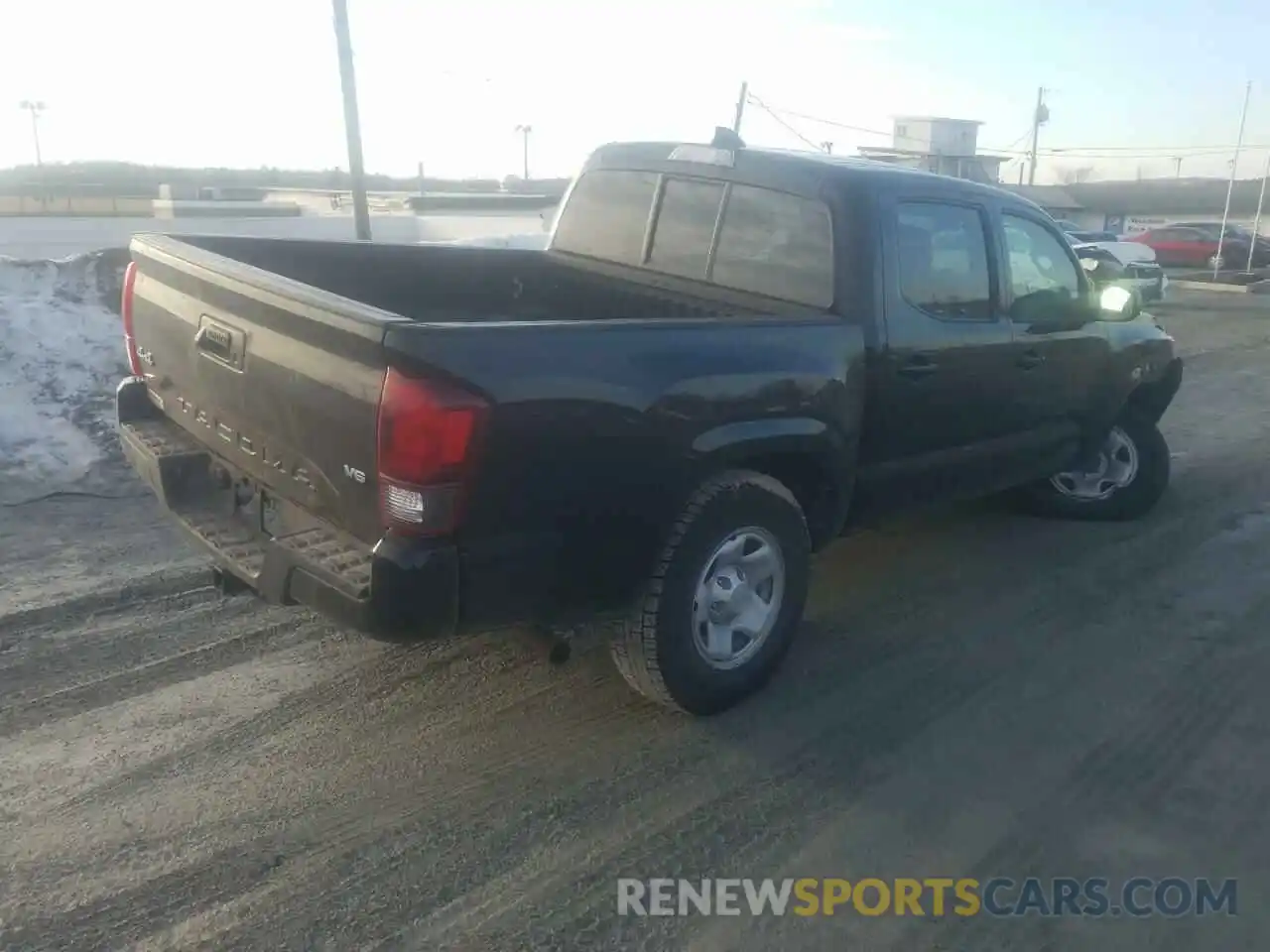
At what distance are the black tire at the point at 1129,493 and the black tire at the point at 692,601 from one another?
3.15m

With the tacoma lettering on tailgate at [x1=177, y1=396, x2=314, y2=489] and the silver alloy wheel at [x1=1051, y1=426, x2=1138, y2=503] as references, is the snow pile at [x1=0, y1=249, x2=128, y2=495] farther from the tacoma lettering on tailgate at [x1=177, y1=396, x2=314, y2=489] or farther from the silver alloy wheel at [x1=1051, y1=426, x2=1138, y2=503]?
the silver alloy wheel at [x1=1051, y1=426, x2=1138, y2=503]

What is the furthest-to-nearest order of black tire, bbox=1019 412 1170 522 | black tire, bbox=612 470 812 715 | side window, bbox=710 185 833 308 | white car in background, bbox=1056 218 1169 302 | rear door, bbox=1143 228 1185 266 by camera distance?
rear door, bbox=1143 228 1185 266, white car in background, bbox=1056 218 1169 302, black tire, bbox=1019 412 1170 522, side window, bbox=710 185 833 308, black tire, bbox=612 470 812 715

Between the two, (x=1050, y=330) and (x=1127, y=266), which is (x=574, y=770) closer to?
(x=1050, y=330)

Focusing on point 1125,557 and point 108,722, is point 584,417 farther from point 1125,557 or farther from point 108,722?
point 1125,557

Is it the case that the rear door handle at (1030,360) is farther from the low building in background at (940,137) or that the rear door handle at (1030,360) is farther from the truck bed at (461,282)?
the low building in background at (940,137)

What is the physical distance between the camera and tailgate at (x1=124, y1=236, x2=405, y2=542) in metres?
3.13

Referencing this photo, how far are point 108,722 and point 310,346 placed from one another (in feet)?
5.22

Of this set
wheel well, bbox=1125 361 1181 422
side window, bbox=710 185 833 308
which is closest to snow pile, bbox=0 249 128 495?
side window, bbox=710 185 833 308

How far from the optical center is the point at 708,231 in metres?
4.89

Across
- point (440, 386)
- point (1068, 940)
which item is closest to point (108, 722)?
point (440, 386)

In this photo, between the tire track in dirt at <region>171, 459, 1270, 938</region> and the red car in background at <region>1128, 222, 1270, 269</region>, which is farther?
the red car in background at <region>1128, 222, 1270, 269</region>

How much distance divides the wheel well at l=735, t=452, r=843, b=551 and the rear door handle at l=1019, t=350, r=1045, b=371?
1423 mm

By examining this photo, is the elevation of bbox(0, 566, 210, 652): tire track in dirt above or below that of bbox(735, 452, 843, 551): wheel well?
below

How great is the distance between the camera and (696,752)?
12.6 feet
